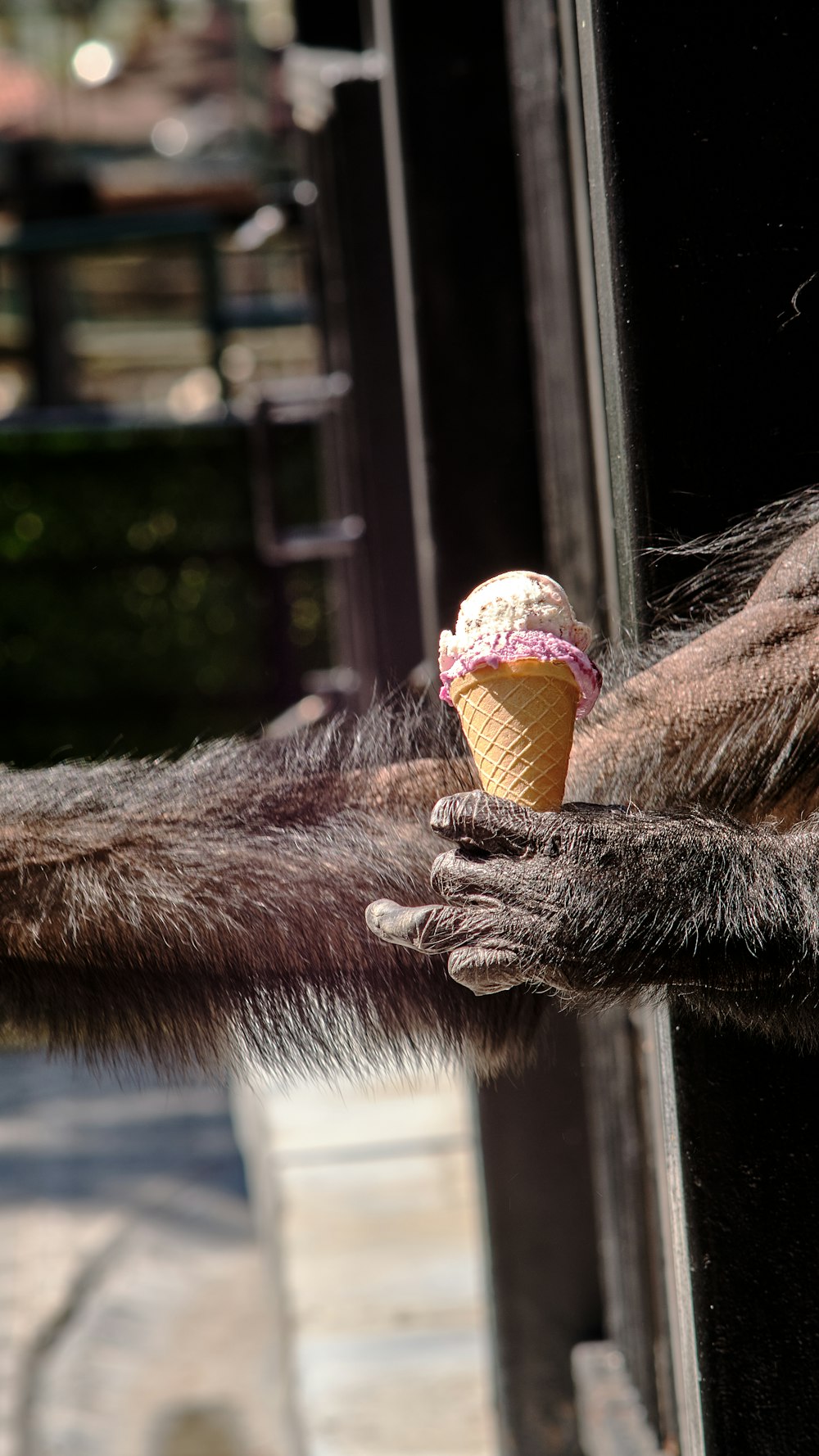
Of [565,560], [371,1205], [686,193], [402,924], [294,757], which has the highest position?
[686,193]

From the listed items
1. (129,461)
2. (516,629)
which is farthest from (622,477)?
(129,461)

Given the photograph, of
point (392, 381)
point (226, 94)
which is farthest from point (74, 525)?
point (392, 381)

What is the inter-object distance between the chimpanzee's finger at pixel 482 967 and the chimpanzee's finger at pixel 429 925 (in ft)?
0.05

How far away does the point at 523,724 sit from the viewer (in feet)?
4.25

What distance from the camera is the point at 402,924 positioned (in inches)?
48.1

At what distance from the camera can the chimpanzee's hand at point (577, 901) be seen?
1.23 metres

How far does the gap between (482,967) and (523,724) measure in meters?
0.21

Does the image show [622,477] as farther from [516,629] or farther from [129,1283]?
[129,1283]

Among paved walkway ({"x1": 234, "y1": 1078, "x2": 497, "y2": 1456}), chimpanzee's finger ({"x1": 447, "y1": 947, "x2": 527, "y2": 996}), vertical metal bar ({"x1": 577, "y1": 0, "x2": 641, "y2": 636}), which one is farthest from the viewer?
paved walkway ({"x1": 234, "y1": 1078, "x2": 497, "y2": 1456})

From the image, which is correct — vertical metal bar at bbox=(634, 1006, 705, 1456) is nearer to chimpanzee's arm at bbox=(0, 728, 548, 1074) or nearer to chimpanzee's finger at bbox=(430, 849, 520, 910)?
chimpanzee's arm at bbox=(0, 728, 548, 1074)

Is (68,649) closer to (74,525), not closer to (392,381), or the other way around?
(74,525)

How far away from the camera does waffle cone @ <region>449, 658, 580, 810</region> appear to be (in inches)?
51.2

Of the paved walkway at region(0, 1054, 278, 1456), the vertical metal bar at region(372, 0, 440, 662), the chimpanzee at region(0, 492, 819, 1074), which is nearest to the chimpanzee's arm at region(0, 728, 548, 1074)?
the chimpanzee at region(0, 492, 819, 1074)

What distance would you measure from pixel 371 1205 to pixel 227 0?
10000mm
